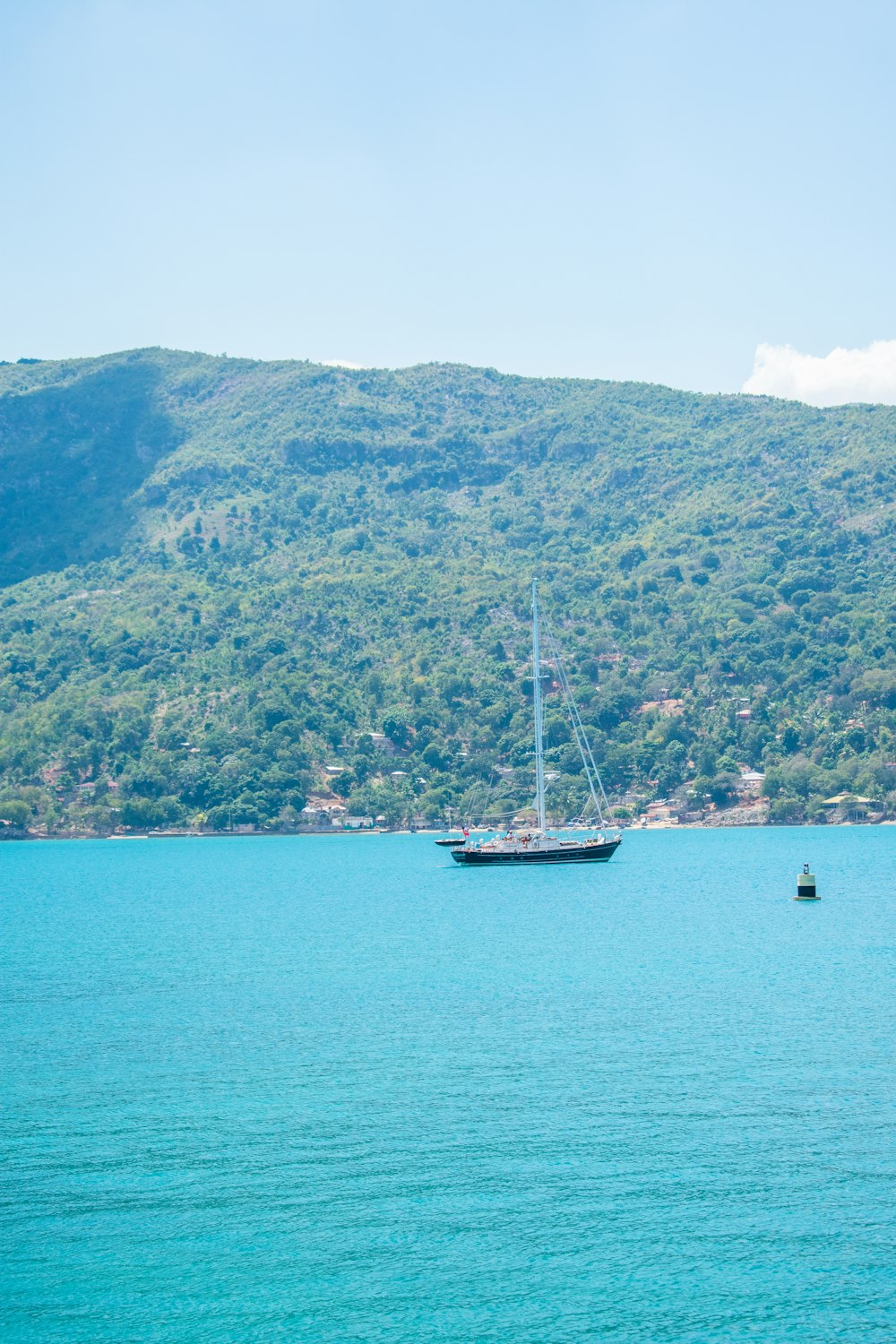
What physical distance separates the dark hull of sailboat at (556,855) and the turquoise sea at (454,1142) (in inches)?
1668

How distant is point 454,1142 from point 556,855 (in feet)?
254

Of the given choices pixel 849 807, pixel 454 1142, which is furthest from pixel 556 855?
pixel 454 1142

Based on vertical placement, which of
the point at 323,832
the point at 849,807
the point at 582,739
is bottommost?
the point at 323,832

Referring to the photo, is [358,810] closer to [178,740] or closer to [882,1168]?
[178,740]

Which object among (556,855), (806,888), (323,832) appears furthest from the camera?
(323,832)

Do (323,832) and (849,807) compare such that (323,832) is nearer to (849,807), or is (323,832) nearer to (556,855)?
(849,807)

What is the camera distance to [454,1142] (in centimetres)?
3041

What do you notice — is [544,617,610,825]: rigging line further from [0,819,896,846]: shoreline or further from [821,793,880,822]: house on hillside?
[821,793,880,822]: house on hillside

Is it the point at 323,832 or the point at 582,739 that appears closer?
the point at 582,739

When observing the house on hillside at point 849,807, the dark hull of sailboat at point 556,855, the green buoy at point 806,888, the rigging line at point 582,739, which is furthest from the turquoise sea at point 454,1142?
the house on hillside at point 849,807

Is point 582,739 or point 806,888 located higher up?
point 582,739

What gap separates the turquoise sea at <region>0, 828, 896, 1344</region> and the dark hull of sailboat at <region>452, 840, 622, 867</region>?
42358 millimetres

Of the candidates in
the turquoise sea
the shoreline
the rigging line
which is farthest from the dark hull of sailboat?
the shoreline

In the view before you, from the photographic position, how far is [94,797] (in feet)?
582
